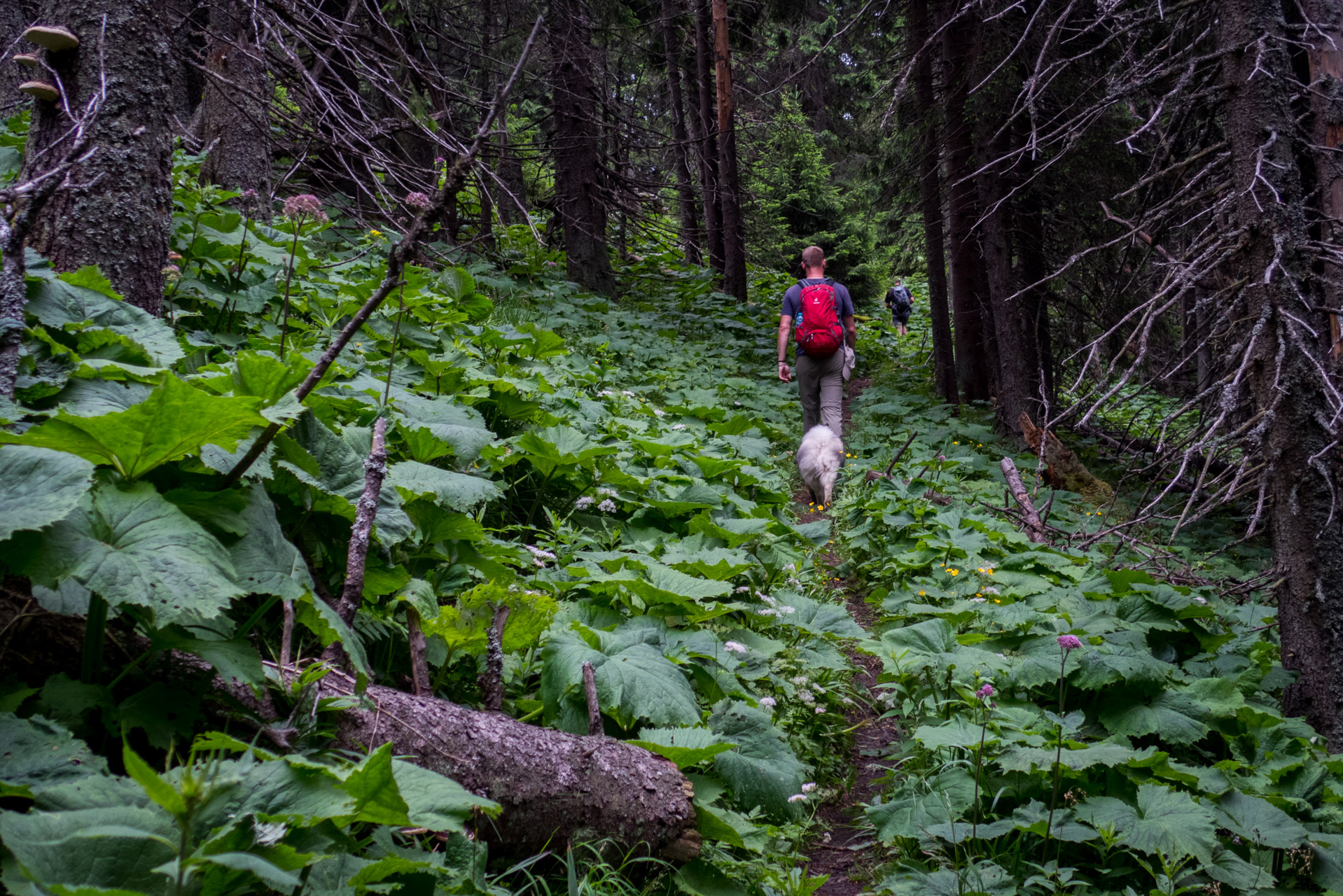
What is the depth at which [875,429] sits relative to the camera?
1061cm

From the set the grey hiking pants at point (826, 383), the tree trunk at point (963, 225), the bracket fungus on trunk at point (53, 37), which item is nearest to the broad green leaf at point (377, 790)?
the bracket fungus on trunk at point (53, 37)

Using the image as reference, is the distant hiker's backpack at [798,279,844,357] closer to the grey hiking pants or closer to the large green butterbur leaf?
the grey hiking pants

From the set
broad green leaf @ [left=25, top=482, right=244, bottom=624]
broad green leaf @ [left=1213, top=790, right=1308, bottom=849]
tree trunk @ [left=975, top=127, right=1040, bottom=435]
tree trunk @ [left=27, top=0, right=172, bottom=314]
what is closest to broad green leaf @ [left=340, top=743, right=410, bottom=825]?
broad green leaf @ [left=25, top=482, right=244, bottom=624]

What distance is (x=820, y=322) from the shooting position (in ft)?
26.5

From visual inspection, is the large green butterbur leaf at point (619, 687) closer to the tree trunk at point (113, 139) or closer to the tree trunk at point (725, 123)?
the tree trunk at point (113, 139)

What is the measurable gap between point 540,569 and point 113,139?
2617 mm

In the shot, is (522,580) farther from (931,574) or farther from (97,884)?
(931,574)

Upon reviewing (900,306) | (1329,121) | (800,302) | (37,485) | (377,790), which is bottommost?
(377,790)

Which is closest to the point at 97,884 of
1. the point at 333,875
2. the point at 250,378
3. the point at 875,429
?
the point at 333,875

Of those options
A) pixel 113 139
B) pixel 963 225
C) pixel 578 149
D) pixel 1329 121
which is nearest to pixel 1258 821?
pixel 1329 121

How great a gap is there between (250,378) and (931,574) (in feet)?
14.2

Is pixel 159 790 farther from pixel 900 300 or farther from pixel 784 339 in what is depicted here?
pixel 900 300

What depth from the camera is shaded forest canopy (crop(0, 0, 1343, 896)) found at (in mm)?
1671

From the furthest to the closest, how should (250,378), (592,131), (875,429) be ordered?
(592,131) < (875,429) < (250,378)
